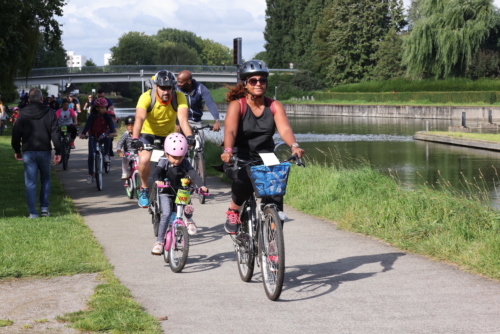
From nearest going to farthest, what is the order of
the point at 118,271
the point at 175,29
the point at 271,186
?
the point at 271,186
the point at 118,271
the point at 175,29

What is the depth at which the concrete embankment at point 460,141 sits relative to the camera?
2975cm

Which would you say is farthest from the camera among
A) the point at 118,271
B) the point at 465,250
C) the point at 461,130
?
the point at 461,130

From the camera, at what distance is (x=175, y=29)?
6649 inches

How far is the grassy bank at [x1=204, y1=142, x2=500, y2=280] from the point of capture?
731 cm

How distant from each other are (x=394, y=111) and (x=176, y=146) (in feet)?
197

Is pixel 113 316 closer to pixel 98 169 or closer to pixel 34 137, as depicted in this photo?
pixel 34 137

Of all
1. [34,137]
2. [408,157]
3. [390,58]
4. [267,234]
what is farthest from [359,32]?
[267,234]

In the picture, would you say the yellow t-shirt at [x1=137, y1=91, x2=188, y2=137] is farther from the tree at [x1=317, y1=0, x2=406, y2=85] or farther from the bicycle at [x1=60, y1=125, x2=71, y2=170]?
the tree at [x1=317, y1=0, x2=406, y2=85]

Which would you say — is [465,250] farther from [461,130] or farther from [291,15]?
[291,15]

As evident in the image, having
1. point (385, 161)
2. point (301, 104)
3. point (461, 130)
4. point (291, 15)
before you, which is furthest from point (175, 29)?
point (385, 161)

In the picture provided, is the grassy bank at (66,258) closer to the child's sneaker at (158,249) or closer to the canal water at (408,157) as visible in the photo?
the child's sneaker at (158,249)

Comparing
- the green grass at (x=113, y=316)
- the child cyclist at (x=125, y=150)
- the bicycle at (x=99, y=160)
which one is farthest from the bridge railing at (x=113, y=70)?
the green grass at (x=113, y=316)

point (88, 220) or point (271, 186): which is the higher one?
point (271, 186)

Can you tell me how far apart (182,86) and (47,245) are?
14.8 feet
